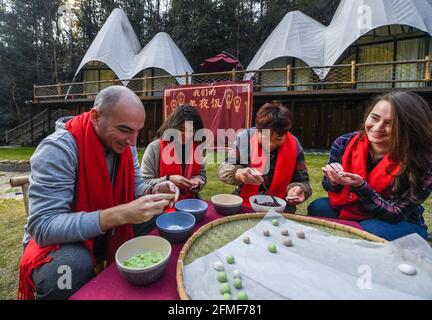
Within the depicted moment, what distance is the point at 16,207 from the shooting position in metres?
4.13

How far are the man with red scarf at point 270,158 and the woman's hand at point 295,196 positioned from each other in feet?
0.36

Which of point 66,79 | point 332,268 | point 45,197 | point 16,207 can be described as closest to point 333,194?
point 332,268

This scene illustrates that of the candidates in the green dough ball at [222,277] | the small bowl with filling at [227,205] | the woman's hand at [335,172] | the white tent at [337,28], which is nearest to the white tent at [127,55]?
the white tent at [337,28]

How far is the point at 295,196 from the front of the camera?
1.94 m

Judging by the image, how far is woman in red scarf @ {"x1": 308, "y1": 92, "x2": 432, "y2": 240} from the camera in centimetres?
169

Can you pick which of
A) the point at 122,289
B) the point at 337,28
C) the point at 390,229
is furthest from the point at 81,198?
the point at 337,28

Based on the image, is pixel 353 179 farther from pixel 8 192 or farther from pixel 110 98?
pixel 8 192

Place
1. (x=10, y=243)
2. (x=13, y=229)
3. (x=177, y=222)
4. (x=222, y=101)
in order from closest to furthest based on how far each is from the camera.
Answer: (x=177, y=222) → (x=10, y=243) → (x=13, y=229) → (x=222, y=101)

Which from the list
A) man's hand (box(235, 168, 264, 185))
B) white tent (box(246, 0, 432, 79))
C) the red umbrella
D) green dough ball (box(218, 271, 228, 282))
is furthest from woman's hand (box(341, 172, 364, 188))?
the red umbrella

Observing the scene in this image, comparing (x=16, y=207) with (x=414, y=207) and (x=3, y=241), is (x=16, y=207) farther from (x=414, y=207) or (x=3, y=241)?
(x=414, y=207)

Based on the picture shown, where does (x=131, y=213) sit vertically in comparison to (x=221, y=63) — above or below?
below

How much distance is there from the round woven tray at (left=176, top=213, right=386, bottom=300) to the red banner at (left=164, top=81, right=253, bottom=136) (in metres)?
8.15

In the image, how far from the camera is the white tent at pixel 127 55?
15094mm

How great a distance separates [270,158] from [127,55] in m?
16.7
